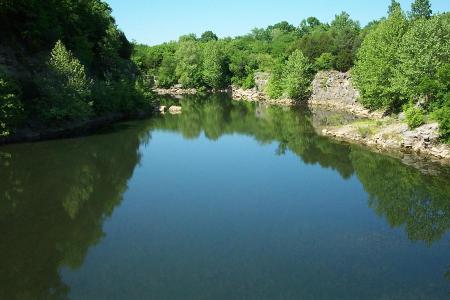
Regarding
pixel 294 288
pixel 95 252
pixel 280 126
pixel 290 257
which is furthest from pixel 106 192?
pixel 280 126

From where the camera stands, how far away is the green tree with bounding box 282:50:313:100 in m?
92.2

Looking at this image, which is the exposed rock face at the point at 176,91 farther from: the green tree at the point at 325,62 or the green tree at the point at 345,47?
the green tree at the point at 345,47

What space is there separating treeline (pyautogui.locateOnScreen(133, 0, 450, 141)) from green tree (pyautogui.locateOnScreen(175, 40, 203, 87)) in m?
0.31

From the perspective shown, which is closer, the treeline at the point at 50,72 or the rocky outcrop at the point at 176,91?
the treeline at the point at 50,72

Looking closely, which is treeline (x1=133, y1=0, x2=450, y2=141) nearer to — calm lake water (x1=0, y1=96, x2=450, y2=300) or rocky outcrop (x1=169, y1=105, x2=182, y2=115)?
calm lake water (x1=0, y1=96, x2=450, y2=300)

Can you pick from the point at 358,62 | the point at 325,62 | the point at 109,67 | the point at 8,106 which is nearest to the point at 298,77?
the point at 325,62

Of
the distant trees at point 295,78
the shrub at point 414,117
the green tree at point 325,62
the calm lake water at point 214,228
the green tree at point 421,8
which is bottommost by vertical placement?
the calm lake water at point 214,228

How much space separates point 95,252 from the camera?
72.0 feet

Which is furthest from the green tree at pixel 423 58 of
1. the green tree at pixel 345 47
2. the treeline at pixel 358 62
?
the green tree at pixel 345 47

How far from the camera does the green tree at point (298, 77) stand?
302 ft

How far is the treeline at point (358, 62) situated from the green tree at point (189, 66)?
0.31 meters

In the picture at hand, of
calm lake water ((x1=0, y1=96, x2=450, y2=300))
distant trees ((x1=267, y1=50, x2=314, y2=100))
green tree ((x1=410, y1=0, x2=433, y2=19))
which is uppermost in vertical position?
green tree ((x1=410, y1=0, x2=433, y2=19))

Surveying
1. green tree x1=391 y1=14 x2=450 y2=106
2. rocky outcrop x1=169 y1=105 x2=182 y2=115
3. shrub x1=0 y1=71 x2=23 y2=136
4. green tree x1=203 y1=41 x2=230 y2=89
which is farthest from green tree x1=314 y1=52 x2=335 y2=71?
shrub x1=0 y1=71 x2=23 y2=136

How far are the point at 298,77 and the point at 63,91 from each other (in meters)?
55.2
